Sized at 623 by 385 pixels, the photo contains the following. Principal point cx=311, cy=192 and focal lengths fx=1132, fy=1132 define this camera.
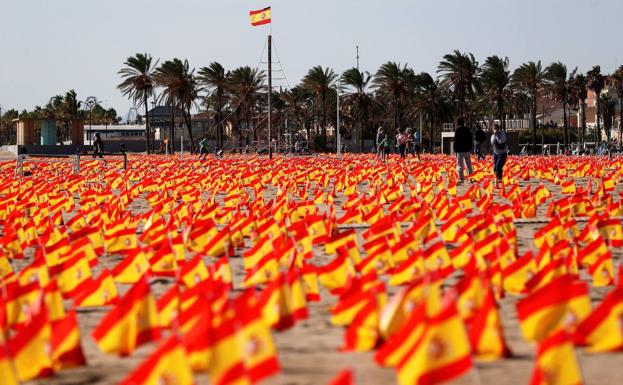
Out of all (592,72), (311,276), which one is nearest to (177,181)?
(311,276)

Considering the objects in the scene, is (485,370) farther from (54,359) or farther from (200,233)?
(200,233)

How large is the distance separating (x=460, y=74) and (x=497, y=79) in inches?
146

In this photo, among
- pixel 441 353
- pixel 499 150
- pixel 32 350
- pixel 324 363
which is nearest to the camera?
pixel 441 353

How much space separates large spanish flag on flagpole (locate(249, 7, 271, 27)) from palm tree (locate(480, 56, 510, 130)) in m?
34.0

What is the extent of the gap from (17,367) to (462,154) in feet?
63.7

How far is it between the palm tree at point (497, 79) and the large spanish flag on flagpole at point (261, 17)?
34036mm

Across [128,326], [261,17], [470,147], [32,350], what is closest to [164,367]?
[32,350]

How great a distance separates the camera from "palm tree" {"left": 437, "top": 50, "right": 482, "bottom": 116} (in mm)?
81500

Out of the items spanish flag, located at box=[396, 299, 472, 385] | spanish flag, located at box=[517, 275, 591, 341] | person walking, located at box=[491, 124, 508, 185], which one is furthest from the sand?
person walking, located at box=[491, 124, 508, 185]

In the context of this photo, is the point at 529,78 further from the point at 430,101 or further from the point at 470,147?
the point at 470,147

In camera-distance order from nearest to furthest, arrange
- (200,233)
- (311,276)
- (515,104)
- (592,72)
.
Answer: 1. (311,276)
2. (200,233)
3. (515,104)
4. (592,72)

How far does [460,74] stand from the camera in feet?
268

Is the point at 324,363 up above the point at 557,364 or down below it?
below

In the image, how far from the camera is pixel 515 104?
296 ft
